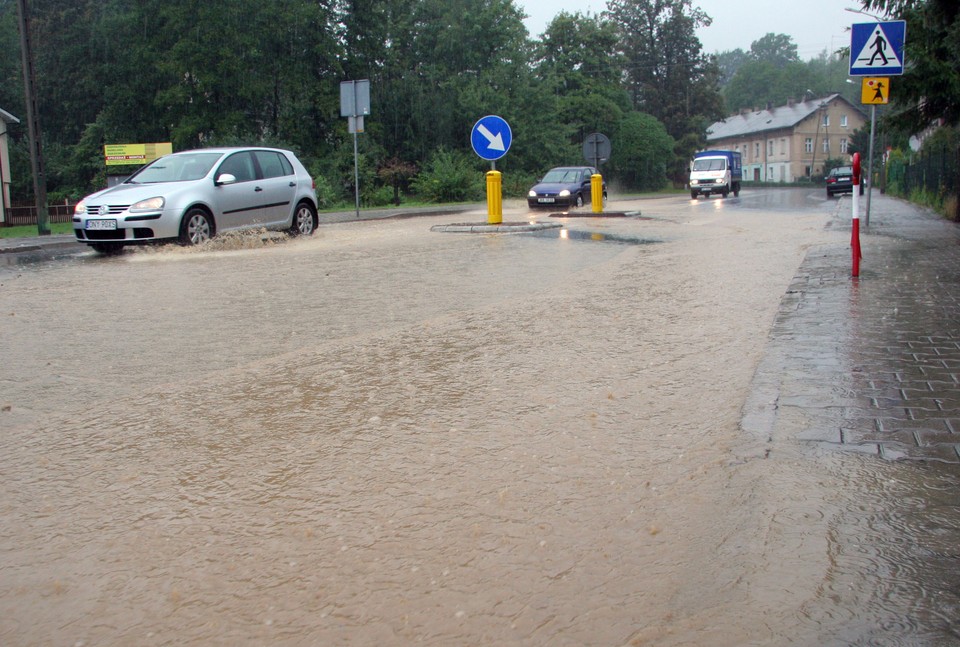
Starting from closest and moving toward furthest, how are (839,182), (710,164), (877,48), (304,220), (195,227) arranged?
(877,48) < (195,227) < (304,220) < (839,182) < (710,164)

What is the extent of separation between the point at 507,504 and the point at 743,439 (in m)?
1.40

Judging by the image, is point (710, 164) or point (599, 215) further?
point (710, 164)

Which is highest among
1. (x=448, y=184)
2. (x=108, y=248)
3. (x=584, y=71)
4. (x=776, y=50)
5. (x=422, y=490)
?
(x=776, y=50)

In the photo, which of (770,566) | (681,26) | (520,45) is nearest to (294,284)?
(770,566)

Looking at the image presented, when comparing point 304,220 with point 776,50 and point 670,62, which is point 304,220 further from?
point 776,50

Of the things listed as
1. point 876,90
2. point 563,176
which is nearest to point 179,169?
point 876,90

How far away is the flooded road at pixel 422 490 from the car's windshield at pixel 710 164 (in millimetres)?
40357

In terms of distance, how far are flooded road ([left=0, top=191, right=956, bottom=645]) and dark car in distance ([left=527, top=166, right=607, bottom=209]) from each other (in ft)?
67.3

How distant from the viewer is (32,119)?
19891 mm

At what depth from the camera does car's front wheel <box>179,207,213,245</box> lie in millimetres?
14648

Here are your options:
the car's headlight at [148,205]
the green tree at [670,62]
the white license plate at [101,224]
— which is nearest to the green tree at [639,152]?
the green tree at [670,62]

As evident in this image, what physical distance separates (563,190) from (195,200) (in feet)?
51.8

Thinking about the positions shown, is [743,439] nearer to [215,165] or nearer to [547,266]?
[547,266]

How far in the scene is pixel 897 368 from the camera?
226 inches
